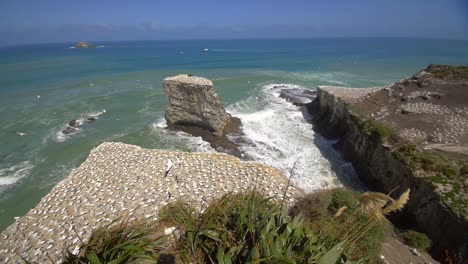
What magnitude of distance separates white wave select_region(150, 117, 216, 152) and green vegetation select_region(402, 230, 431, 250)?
46.0 feet

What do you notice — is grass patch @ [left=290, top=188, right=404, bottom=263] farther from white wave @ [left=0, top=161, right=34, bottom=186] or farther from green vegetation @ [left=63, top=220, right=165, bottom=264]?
white wave @ [left=0, top=161, right=34, bottom=186]

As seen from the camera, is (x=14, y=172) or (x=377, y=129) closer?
(x=377, y=129)

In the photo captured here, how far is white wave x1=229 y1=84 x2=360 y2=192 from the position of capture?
18609 mm

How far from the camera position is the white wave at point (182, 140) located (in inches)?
872


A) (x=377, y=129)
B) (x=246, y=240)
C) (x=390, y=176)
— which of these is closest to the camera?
(x=246, y=240)

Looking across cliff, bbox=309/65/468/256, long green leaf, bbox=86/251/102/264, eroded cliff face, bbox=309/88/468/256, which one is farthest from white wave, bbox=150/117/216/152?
long green leaf, bbox=86/251/102/264

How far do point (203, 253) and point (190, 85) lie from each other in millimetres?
18728

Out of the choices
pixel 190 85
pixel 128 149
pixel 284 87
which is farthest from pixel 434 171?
pixel 284 87

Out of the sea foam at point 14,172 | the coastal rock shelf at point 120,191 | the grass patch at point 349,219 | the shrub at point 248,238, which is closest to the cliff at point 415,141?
the grass patch at point 349,219

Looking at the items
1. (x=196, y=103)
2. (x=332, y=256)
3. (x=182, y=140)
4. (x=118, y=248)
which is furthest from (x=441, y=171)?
(x=182, y=140)

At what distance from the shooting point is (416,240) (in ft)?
33.9

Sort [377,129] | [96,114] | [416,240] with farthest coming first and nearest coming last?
1. [96,114]
2. [377,129]
3. [416,240]

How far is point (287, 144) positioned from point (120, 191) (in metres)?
14.9

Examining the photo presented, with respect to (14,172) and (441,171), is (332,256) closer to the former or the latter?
(441,171)
